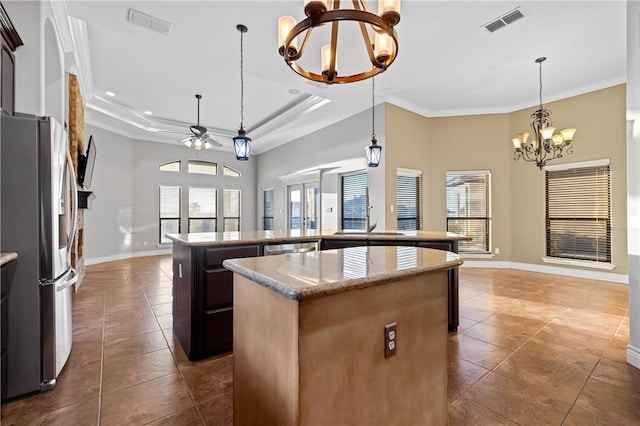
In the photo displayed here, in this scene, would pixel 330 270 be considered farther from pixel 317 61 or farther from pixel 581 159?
pixel 581 159

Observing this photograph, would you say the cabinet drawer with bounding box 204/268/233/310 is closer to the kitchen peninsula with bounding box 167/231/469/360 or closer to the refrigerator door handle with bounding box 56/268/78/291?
the kitchen peninsula with bounding box 167/231/469/360

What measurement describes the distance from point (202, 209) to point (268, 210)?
76.4 inches

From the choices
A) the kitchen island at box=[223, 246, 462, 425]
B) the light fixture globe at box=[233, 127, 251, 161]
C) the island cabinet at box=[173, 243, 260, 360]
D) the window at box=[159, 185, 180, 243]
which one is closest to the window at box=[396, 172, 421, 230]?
the light fixture globe at box=[233, 127, 251, 161]

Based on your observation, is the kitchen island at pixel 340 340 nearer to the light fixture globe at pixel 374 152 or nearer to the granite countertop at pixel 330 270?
the granite countertop at pixel 330 270

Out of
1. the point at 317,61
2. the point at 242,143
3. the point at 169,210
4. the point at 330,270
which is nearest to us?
the point at 330,270

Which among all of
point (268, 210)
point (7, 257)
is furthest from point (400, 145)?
point (7, 257)

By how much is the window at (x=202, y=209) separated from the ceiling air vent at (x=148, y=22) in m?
5.87

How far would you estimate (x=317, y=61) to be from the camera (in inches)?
159

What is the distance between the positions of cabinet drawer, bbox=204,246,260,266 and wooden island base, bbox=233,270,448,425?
1099mm

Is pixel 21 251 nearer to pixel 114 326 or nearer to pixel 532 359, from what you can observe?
pixel 114 326

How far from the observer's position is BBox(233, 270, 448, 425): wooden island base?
1.01 meters

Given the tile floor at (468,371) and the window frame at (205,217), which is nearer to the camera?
the tile floor at (468,371)

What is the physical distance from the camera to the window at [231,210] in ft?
30.6

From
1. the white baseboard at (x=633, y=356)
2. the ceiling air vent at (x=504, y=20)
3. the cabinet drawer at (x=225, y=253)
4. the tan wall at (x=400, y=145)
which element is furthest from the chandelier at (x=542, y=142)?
the cabinet drawer at (x=225, y=253)
